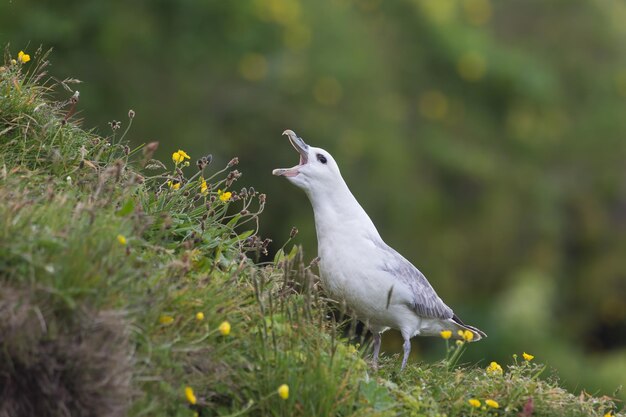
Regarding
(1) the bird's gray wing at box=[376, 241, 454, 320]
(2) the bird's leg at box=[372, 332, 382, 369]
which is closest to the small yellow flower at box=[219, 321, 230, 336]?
(2) the bird's leg at box=[372, 332, 382, 369]

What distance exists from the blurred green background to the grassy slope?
6.77 meters

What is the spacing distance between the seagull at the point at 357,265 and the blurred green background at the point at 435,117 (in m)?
6.09

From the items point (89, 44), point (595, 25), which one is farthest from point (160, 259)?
point (595, 25)

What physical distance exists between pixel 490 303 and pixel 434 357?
2.24m

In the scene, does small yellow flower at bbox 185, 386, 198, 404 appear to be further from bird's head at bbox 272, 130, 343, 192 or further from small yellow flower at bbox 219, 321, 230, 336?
bird's head at bbox 272, 130, 343, 192

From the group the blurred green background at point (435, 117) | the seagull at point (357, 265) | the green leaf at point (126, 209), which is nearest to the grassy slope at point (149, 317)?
the green leaf at point (126, 209)

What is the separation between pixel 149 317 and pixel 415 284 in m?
2.12

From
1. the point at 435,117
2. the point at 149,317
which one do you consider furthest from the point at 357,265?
the point at 435,117

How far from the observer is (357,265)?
21.3 feet

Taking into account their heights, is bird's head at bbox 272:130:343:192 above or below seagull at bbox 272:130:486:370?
above

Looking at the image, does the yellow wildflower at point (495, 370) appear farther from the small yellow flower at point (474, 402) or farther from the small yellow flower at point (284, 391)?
the small yellow flower at point (284, 391)

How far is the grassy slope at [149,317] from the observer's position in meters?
4.69

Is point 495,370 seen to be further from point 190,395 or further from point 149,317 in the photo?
point 149,317

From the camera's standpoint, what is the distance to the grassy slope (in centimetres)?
469
